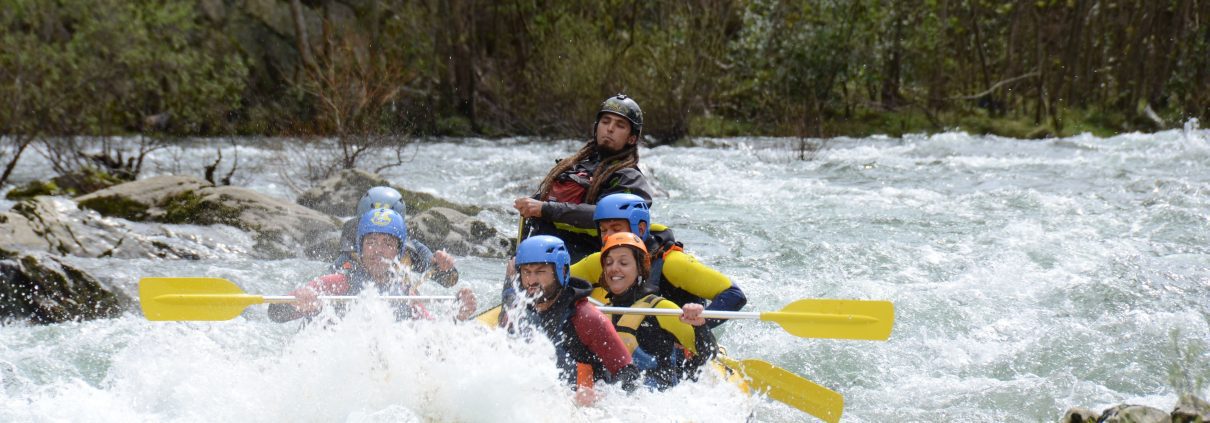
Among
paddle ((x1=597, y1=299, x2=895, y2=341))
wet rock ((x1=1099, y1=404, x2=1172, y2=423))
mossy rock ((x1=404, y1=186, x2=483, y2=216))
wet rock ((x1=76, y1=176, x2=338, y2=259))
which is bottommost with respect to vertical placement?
mossy rock ((x1=404, y1=186, x2=483, y2=216))

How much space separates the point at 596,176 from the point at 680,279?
63cm

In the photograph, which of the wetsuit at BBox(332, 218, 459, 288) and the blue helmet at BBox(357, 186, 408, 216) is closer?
the wetsuit at BBox(332, 218, 459, 288)

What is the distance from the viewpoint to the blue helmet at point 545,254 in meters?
4.41

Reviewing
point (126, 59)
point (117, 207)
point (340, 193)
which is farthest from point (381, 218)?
point (126, 59)

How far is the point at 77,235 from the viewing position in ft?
27.5

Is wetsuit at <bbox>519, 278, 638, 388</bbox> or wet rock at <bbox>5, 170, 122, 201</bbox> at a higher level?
wetsuit at <bbox>519, 278, 638, 388</bbox>

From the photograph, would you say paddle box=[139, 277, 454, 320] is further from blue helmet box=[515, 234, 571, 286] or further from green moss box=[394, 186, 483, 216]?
green moss box=[394, 186, 483, 216]

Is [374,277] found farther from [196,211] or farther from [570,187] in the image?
[196,211]

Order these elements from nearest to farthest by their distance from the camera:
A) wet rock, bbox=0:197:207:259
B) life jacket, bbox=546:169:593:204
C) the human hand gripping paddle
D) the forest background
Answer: the human hand gripping paddle < life jacket, bbox=546:169:593:204 < wet rock, bbox=0:197:207:259 < the forest background

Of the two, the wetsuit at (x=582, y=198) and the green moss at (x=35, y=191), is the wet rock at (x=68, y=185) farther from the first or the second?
the wetsuit at (x=582, y=198)

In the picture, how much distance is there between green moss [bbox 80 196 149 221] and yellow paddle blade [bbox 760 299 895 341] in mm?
6159

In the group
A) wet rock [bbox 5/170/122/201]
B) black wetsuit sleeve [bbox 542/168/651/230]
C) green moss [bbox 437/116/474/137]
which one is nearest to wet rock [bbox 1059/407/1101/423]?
black wetsuit sleeve [bbox 542/168/651/230]

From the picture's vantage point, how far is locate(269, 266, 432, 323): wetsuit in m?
5.36

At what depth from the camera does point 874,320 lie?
199 inches
